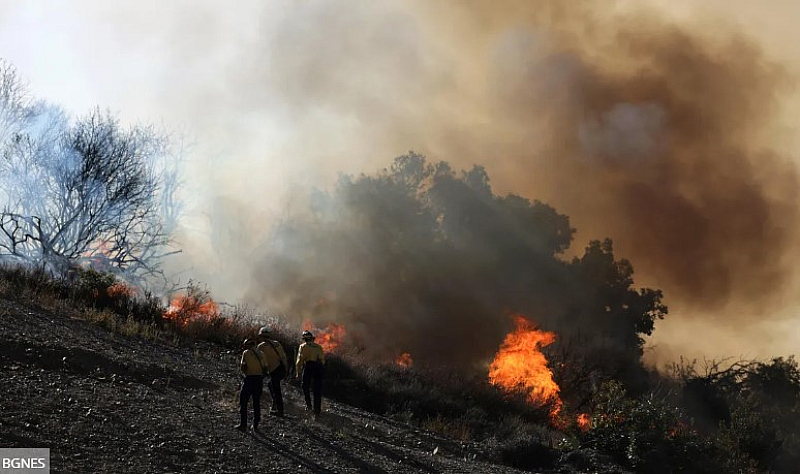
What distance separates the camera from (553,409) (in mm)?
22578

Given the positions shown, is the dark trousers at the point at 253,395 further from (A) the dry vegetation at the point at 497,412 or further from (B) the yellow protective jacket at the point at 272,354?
(A) the dry vegetation at the point at 497,412

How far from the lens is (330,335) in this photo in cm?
2808

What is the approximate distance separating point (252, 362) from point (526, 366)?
58.7ft

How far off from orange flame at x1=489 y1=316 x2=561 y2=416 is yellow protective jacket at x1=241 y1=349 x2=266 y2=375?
1344 cm

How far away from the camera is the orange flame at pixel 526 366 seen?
23.8m

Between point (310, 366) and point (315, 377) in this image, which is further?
point (315, 377)

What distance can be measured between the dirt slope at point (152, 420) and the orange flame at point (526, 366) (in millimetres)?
9206

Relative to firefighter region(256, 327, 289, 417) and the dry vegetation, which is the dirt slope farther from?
the dry vegetation

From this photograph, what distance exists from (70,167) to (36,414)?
17.2m

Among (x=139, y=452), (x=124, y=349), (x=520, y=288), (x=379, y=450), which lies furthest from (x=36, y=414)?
(x=520, y=288)

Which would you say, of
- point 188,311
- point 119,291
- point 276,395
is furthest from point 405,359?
point 276,395

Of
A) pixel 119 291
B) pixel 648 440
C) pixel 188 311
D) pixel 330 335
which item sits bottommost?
pixel 648 440

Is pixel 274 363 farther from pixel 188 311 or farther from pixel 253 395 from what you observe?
pixel 188 311

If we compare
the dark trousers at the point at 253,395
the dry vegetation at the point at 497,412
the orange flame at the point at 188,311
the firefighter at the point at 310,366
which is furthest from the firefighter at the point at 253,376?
the orange flame at the point at 188,311
